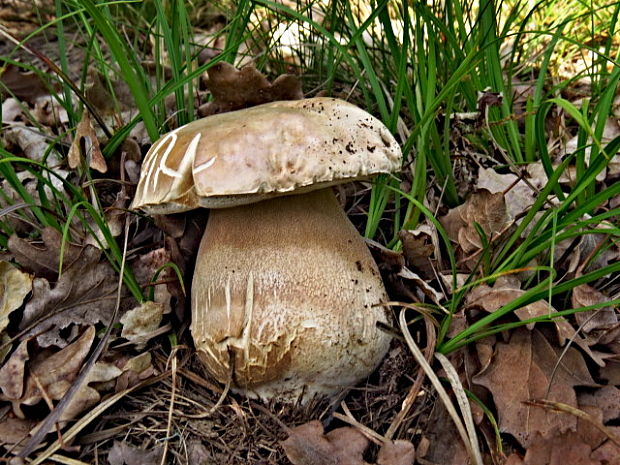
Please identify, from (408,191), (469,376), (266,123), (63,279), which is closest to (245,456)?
(469,376)

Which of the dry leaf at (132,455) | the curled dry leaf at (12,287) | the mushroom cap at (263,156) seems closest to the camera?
the mushroom cap at (263,156)

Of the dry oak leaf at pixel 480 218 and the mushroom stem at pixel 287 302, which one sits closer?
the mushroom stem at pixel 287 302

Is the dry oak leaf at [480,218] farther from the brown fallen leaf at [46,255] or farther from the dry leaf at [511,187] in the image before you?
the brown fallen leaf at [46,255]

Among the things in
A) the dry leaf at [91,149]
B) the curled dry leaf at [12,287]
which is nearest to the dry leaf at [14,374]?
the curled dry leaf at [12,287]

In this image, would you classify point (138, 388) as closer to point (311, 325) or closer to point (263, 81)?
point (311, 325)

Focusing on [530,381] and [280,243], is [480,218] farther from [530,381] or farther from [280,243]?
[280,243]

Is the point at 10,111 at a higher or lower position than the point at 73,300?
higher

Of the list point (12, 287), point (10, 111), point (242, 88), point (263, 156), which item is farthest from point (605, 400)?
point (10, 111)
